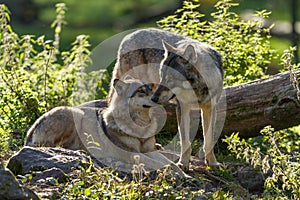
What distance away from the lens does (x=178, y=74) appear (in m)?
7.61

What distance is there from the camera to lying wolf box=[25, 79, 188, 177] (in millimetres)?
7891

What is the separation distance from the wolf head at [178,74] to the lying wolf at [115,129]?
1.00ft

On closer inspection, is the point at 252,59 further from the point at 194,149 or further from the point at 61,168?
the point at 61,168

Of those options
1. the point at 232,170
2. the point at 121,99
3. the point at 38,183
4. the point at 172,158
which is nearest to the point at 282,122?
the point at 232,170

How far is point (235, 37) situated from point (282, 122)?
6.58ft

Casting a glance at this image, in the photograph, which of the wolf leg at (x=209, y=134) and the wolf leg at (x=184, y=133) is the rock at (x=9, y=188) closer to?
the wolf leg at (x=184, y=133)

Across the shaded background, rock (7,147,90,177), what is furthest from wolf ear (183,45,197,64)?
the shaded background

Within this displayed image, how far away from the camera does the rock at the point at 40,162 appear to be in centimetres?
664

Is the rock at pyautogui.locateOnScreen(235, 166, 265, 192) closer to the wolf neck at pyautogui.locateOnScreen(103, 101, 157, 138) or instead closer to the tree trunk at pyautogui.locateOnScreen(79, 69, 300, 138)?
the tree trunk at pyautogui.locateOnScreen(79, 69, 300, 138)

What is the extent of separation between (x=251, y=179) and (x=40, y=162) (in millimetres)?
2397

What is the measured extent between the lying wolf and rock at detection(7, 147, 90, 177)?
74 centimetres

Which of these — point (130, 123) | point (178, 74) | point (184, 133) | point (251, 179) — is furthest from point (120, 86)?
point (251, 179)

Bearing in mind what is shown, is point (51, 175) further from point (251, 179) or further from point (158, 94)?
point (251, 179)

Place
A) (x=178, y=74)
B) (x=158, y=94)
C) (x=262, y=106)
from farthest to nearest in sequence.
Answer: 1. (x=262, y=106)
2. (x=178, y=74)
3. (x=158, y=94)
